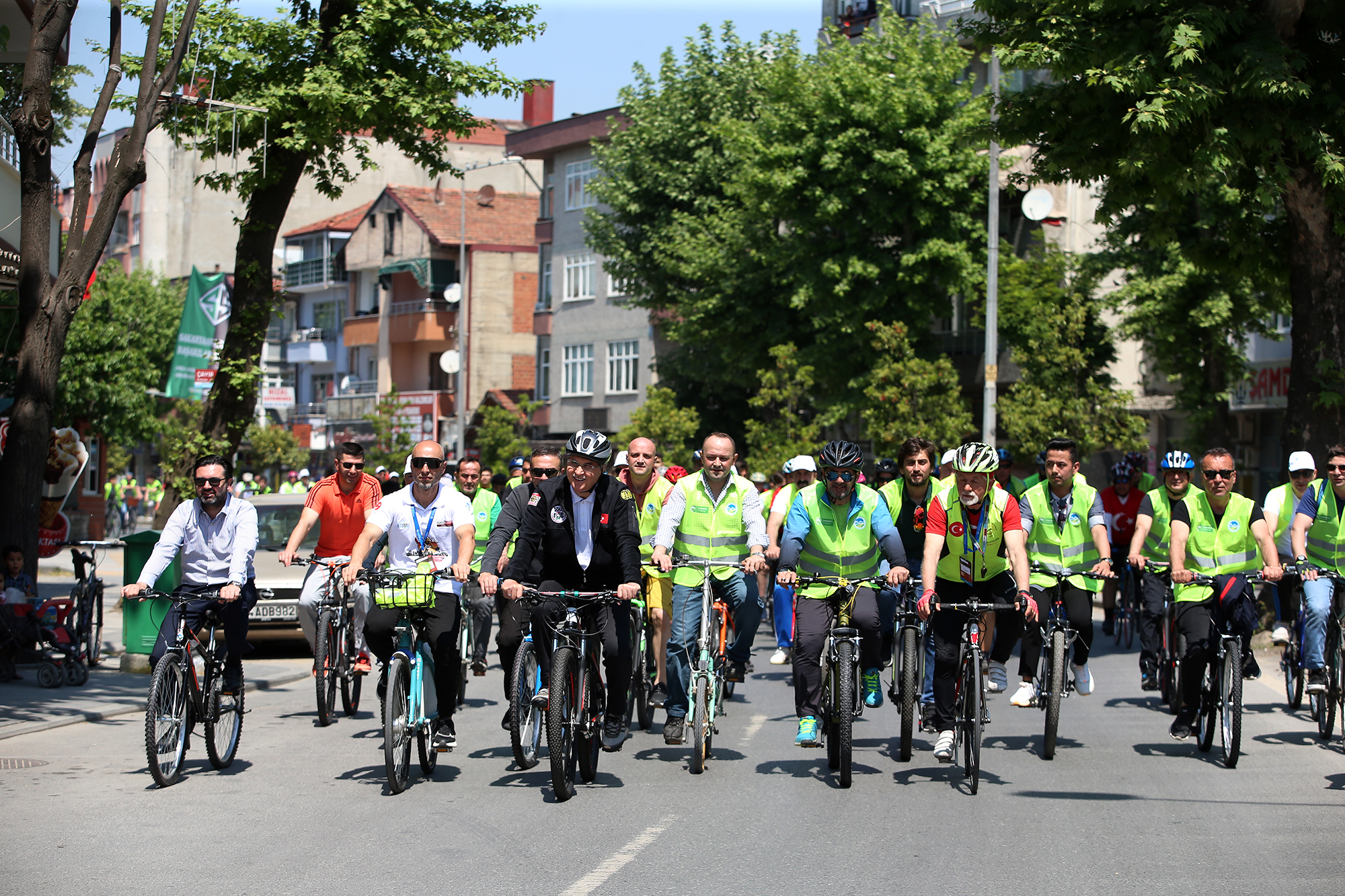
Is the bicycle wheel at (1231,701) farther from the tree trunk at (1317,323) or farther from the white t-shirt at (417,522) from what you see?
the tree trunk at (1317,323)

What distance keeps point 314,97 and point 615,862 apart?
13.4m

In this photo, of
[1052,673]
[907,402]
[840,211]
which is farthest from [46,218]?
[840,211]

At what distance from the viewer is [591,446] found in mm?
8758

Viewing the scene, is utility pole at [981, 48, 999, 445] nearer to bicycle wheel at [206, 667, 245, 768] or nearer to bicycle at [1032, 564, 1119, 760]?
bicycle at [1032, 564, 1119, 760]

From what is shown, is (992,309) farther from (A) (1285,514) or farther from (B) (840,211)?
(A) (1285,514)

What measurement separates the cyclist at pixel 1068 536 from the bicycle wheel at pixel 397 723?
4296 mm

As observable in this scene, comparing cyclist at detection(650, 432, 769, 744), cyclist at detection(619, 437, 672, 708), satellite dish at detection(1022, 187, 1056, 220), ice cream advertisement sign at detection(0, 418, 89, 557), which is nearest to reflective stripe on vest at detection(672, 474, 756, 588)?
cyclist at detection(650, 432, 769, 744)

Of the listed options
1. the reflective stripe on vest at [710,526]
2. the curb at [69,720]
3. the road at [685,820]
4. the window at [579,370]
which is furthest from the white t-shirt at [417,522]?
the window at [579,370]

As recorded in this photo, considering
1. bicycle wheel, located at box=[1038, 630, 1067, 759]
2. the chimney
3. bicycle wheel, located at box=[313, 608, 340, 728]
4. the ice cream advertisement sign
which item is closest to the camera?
bicycle wheel, located at box=[1038, 630, 1067, 759]

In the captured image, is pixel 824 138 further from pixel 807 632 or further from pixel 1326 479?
pixel 807 632

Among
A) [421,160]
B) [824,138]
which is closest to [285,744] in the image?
[421,160]

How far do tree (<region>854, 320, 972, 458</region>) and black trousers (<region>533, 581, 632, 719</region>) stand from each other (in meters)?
21.4

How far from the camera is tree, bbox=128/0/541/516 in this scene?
18.5m

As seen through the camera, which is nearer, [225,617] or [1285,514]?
[225,617]
